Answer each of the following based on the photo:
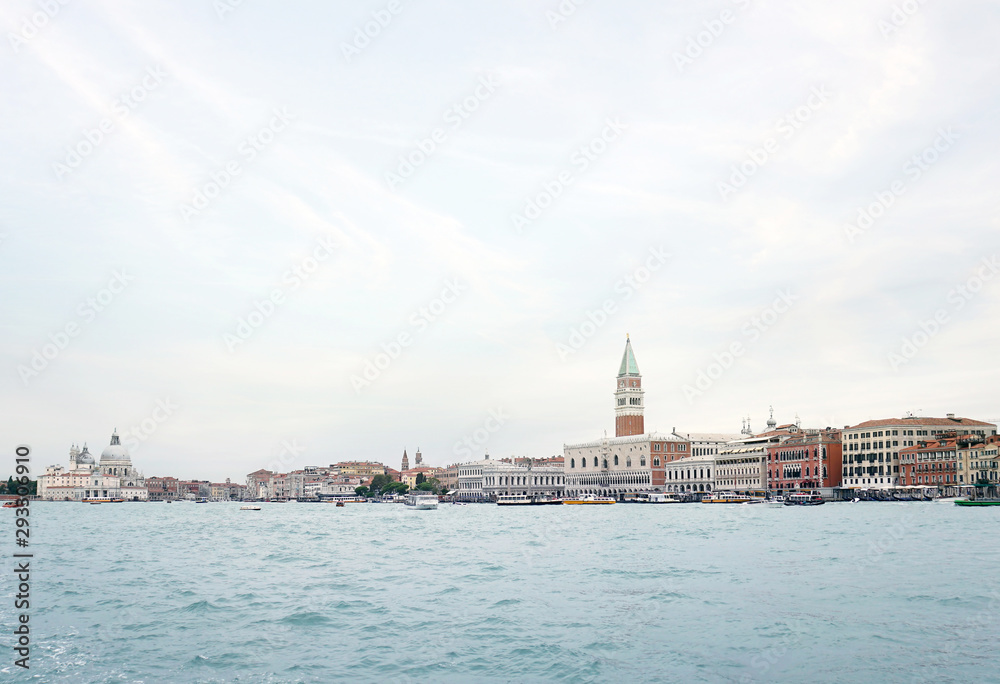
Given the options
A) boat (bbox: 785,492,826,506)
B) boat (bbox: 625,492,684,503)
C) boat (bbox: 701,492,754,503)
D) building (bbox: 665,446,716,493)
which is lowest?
boat (bbox: 625,492,684,503)

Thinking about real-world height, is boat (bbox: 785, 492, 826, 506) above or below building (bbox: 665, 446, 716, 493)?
below

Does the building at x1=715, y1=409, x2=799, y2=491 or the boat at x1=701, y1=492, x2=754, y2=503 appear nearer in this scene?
the boat at x1=701, y1=492, x2=754, y2=503

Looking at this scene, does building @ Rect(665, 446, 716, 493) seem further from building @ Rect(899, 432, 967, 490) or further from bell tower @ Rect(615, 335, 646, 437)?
building @ Rect(899, 432, 967, 490)

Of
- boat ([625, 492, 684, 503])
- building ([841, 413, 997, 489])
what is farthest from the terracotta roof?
boat ([625, 492, 684, 503])

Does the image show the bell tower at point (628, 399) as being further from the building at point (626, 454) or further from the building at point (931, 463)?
the building at point (931, 463)

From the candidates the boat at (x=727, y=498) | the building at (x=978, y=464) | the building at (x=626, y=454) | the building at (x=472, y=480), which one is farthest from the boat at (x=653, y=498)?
the building at (x=978, y=464)

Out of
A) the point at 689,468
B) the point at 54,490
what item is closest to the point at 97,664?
the point at 689,468
